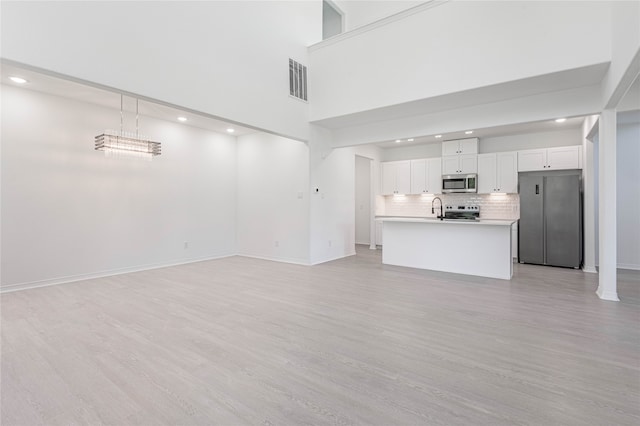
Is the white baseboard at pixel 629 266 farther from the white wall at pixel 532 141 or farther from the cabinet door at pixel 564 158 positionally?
the white wall at pixel 532 141

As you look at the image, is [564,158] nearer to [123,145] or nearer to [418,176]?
[418,176]

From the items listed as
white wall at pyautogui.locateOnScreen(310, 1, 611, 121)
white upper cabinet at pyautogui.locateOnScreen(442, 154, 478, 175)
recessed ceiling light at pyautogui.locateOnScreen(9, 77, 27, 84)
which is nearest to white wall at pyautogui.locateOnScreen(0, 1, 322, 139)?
white wall at pyautogui.locateOnScreen(310, 1, 611, 121)

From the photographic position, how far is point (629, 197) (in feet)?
19.1

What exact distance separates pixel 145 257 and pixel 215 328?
3520 millimetres

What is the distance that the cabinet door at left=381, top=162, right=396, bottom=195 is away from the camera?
332 inches

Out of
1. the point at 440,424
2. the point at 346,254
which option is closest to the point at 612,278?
the point at 440,424

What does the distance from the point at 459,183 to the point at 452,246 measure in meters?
2.51

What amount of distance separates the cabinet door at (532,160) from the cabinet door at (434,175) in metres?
1.69

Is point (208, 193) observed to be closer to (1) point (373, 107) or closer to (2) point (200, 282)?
(2) point (200, 282)

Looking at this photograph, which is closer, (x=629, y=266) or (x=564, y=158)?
(x=629, y=266)

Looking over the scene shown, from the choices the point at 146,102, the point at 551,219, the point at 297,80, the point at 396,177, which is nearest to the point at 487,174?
the point at 551,219

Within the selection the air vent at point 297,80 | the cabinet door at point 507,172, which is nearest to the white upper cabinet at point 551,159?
the cabinet door at point 507,172

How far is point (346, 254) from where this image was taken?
23.8 feet

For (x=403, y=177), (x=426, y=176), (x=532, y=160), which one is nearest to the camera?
(x=532, y=160)
